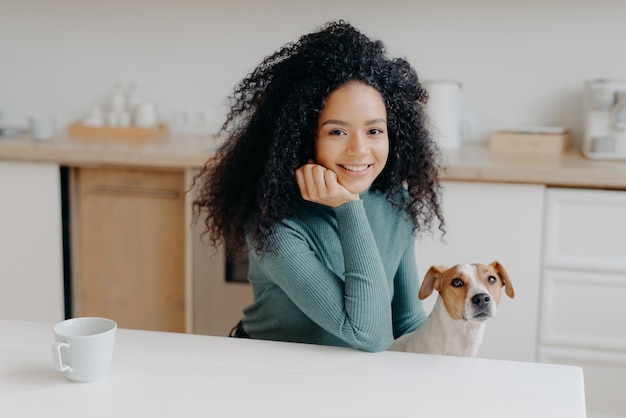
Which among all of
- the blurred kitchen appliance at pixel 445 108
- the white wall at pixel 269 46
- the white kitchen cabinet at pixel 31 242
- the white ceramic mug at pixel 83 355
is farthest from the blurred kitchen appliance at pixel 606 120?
the white ceramic mug at pixel 83 355

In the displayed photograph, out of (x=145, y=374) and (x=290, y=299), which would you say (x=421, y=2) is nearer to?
(x=290, y=299)

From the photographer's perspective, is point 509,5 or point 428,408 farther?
point 509,5

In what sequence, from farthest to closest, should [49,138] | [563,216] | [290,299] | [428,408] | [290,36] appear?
[290,36]
[49,138]
[563,216]
[290,299]
[428,408]

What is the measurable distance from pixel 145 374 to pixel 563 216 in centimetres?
164

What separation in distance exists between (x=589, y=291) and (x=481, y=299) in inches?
50.2

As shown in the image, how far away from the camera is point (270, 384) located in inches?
45.5

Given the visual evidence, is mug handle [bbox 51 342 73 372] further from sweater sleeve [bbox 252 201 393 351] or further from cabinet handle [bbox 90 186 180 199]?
cabinet handle [bbox 90 186 180 199]

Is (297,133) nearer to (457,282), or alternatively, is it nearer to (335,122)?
(335,122)

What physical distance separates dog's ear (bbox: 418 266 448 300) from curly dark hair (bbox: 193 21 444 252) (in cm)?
19

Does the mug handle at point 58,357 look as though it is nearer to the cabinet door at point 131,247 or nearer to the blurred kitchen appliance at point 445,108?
the cabinet door at point 131,247

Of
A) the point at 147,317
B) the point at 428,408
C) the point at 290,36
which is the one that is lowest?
the point at 147,317

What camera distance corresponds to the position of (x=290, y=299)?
1.56m

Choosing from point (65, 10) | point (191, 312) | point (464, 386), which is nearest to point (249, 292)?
point (191, 312)

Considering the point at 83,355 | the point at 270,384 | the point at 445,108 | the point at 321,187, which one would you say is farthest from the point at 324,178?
the point at 445,108
